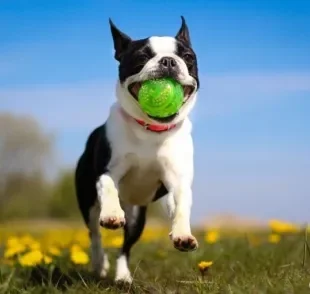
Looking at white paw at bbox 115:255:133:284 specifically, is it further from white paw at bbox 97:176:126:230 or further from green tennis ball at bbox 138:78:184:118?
green tennis ball at bbox 138:78:184:118

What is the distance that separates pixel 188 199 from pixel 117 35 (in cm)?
146

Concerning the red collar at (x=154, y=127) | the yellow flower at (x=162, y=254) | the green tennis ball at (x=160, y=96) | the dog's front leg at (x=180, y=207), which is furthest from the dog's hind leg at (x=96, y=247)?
the green tennis ball at (x=160, y=96)

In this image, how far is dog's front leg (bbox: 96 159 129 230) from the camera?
4520mm

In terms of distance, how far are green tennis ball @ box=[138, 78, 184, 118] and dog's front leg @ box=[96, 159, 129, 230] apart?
0.56m

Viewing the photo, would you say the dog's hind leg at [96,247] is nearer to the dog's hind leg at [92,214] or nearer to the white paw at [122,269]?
the dog's hind leg at [92,214]

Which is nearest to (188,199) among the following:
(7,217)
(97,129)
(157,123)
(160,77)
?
(157,123)

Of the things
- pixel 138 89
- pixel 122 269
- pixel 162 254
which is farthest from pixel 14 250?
pixel 162 254

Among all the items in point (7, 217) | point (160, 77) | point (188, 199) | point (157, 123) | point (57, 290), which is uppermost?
point (160, 77)

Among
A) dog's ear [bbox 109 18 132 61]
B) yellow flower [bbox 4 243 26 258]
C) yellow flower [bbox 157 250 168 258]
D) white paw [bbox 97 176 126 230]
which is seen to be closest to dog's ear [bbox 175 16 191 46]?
dog's ear [bbox 109 18 132 61]

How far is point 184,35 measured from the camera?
18.1 ft

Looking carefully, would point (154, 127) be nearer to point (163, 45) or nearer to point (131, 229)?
point (163, 45)

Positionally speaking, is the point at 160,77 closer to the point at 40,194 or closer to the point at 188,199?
the point at 188,199

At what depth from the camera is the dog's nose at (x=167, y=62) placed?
4.85 m

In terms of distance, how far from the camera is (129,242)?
637 cm
